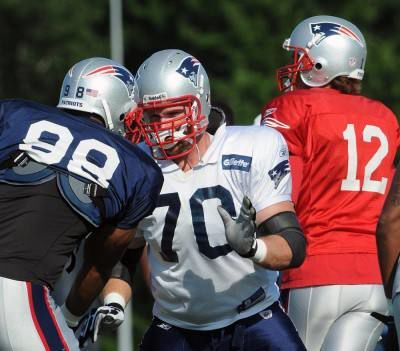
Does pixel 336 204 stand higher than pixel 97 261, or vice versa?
pixel 97 261

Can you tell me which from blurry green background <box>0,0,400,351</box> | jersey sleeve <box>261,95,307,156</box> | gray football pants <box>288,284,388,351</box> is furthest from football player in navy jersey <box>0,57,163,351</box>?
blurry green background <box>0,0,400,351</box>

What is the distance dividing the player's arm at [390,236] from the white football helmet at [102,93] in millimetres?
1399

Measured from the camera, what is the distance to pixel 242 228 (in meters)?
5.27

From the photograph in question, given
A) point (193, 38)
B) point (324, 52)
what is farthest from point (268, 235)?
point (193, 38)

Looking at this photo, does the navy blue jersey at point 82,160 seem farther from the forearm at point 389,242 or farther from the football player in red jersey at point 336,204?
the football player in red jersey at point 336,204

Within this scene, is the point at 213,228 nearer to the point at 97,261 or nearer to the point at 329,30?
the point at 97,261

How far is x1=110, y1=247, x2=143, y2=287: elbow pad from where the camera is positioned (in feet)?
20.6

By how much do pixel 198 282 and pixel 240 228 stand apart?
719mm

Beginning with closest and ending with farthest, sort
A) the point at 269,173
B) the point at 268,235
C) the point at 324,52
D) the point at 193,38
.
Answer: the point at 268,235 → the point at 269,173 → the point at 324,52 → the point at 193,38

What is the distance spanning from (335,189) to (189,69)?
0.94 metres

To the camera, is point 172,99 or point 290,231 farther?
point 172,99

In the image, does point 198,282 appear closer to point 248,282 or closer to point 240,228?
point 248,282

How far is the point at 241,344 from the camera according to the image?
5.89 metres

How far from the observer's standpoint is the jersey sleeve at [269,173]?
5734mm
